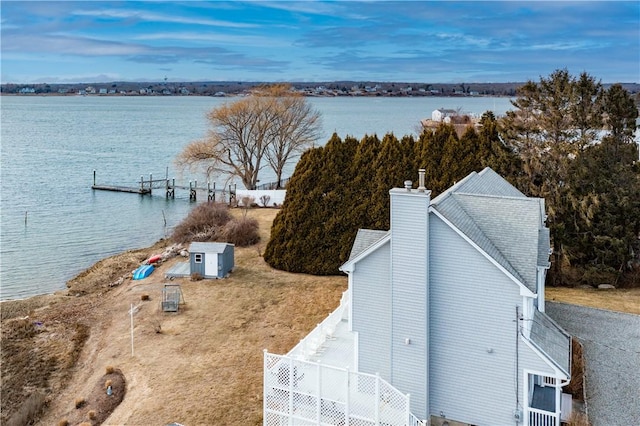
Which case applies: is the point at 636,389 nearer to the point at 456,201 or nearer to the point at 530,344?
the point at 530,344

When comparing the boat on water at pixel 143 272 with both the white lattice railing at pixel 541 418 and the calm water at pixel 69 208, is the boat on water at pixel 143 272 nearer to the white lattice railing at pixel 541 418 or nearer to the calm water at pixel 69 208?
the calm water at pixel 69 208

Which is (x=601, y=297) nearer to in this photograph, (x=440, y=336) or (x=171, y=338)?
(x=440, y=336)

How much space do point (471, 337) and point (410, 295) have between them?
1668mm

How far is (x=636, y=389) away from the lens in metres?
13.3

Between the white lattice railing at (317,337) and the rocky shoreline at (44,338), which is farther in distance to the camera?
the rocky shoreline at (44,338)

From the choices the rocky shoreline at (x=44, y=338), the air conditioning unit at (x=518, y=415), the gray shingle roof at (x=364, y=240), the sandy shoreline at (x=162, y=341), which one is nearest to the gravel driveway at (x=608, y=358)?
the air conditioning unit at (x=518, y=415)

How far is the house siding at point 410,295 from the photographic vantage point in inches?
448

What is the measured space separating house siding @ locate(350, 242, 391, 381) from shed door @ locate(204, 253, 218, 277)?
12.2m

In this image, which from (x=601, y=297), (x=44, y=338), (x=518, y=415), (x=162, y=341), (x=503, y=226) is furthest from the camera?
(x=601, y=297)

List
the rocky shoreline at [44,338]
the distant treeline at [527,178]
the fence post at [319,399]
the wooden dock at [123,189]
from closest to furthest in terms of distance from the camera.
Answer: the fence post at [319,399], the rocky shoreline at [44,338], the distant treeline at [527,178], the wooden dock at [123,189]

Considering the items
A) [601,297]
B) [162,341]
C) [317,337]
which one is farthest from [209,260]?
[601,297]

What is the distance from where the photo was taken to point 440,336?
1180cm

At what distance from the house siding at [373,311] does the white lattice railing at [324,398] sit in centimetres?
53

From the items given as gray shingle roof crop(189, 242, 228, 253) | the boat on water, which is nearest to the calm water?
the boat on water
